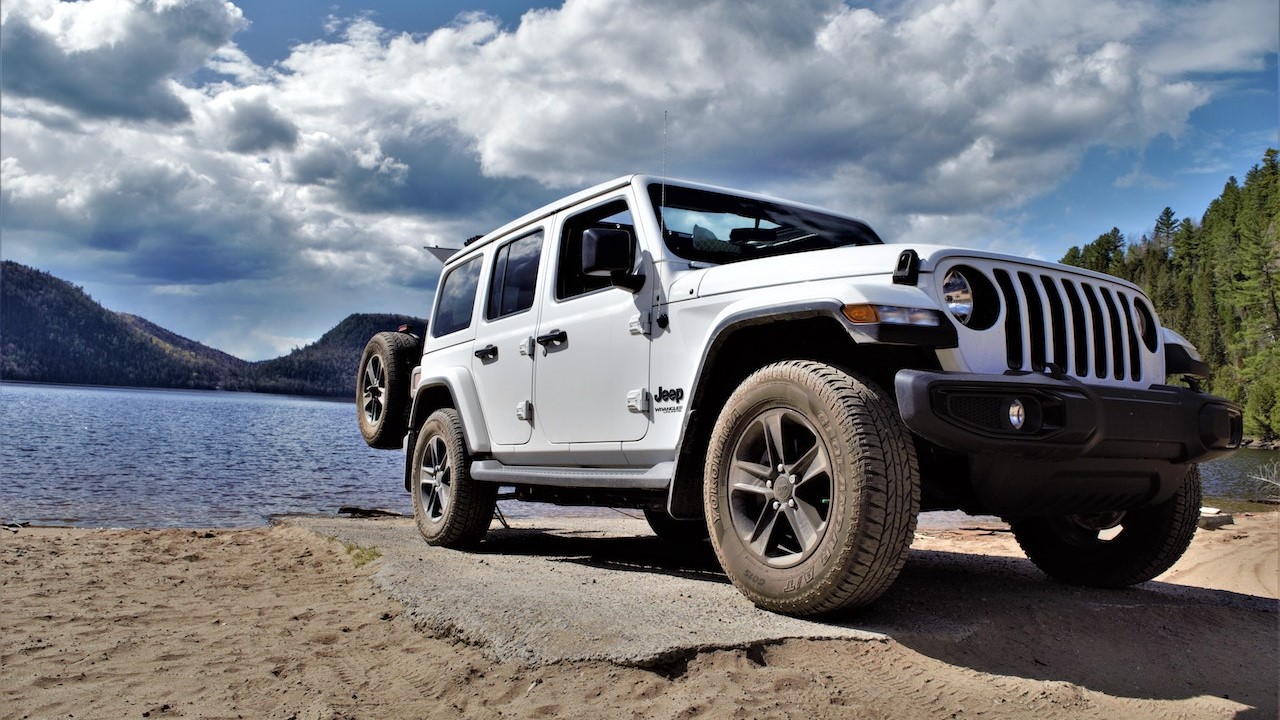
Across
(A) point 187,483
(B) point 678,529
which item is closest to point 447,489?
(B) point 678,529

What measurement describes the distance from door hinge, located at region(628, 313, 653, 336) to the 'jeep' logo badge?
0.97ft

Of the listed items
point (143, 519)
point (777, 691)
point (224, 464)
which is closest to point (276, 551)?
point (777, 691)

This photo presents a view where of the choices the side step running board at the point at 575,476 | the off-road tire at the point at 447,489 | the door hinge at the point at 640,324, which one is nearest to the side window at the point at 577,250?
the door hinge at the point at 640,324

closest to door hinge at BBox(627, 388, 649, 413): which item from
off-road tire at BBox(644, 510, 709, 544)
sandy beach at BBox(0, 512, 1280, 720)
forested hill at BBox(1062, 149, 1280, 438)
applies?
sandy beach at BBox(0, 512, 1280, 720)

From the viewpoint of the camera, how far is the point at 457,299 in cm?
651

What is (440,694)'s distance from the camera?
2947mm

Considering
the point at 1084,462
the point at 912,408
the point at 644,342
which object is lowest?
the point at 1084,462

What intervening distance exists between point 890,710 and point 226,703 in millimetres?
2295

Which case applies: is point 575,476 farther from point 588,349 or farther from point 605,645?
point 605,645

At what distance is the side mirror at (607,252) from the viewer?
394 centimetres

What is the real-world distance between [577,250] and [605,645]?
8.68 ft

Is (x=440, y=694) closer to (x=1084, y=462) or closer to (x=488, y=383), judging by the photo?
(x=1084, y=462)

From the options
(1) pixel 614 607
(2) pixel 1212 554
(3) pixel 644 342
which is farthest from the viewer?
(2) pixel 1212 554

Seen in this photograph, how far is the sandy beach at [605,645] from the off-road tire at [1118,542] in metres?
0.13
